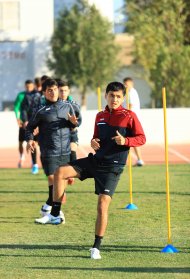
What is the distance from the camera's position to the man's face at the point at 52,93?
12.7 meters

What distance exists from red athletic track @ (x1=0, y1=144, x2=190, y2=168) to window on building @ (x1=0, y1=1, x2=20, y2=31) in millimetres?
24447

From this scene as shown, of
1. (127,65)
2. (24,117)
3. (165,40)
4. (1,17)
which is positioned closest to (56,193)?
(24,117)

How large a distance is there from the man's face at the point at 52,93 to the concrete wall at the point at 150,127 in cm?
1721

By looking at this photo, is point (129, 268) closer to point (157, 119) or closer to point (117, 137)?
point (117, 137)

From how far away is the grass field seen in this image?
931 cm

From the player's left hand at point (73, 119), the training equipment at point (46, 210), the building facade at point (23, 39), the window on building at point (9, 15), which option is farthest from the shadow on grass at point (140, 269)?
the window on building at point (9, 15)

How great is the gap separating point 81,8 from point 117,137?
47103 millimetres

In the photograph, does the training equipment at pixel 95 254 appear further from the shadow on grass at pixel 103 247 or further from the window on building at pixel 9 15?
the window on building at pixel 9 15

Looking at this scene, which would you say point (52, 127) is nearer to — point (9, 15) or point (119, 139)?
point (119, 139)

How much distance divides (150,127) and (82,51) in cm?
2341

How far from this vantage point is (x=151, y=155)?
26.1m

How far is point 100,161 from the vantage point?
1030 centimetres

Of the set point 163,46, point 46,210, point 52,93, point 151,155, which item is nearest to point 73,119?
point 52,93

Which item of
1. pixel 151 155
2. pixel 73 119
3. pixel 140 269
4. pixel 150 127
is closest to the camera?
pixel 140 269
